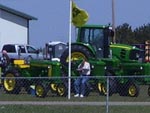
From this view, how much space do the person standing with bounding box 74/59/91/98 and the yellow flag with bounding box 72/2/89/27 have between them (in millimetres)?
1807

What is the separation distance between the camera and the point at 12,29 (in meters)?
58.7

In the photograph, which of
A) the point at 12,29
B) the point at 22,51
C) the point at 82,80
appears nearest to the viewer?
the point at 82,80

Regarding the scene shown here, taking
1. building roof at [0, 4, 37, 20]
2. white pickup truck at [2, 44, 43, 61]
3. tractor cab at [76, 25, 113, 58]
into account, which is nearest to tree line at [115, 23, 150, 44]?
building roof at [0, 4, 37, 20]

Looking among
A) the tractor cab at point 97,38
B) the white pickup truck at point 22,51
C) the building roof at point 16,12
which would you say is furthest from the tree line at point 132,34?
the tractor cab at point 97,38

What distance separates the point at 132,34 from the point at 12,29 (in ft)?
107

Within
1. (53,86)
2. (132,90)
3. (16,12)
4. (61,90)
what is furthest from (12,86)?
(16,12)

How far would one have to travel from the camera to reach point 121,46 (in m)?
29.2

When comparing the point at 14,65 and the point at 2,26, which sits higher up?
the point at 2,26

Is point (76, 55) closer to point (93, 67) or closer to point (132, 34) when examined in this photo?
point (93, 67)

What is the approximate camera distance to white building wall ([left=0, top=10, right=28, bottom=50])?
57.0 meters
